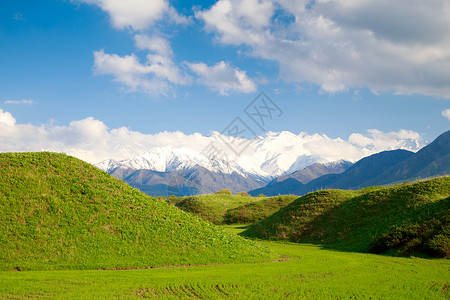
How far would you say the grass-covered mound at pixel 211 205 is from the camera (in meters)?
84.2

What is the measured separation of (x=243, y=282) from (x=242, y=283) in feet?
0.76

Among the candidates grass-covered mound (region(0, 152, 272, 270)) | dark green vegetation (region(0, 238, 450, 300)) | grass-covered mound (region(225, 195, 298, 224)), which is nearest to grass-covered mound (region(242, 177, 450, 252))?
dark green vegetation (region(0, 238, 450, 300))

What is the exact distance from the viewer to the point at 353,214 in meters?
49.1

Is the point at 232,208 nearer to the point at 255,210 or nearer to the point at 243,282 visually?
the point at 255,210

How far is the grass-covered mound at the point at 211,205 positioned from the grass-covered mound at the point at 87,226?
47.1 metres

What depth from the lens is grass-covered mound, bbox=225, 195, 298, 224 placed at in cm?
8075

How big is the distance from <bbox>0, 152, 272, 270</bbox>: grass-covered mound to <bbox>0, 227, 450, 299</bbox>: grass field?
2412 mm

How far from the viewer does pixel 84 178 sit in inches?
1423

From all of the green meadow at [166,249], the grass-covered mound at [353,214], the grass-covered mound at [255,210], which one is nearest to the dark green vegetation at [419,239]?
the green meadow at [166,249]

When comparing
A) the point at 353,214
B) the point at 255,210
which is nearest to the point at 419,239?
the point at 353,214

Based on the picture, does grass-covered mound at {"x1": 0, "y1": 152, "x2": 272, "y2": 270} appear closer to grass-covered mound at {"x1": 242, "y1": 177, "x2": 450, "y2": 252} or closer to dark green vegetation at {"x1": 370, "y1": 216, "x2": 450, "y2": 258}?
dark green vegetation at {"x1": 370, "y1": 216, "x2": 450, "y2": 258}

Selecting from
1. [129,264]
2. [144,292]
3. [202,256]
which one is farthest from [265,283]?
[129,264]

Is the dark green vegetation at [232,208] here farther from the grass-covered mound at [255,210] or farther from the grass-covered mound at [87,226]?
the grass-covered mound at [87,226]

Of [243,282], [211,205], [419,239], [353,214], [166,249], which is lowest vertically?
[419,239]
